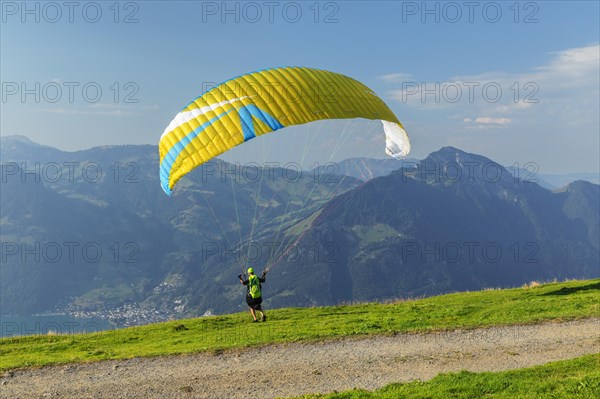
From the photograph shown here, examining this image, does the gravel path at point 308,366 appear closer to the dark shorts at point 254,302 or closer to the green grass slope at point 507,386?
the green grass slope at point 507,386

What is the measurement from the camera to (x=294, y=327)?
81.3 ft

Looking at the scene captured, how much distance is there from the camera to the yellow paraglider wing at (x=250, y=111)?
835 inches

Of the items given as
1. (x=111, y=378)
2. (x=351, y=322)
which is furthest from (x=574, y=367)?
(x=111, y=378)

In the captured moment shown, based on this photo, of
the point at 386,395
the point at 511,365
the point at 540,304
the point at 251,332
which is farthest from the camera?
the point at 540,304

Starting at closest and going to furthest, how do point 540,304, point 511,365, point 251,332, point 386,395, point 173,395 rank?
point 386,395, point 173,395, point 511,365, point 251,332, point 540,304

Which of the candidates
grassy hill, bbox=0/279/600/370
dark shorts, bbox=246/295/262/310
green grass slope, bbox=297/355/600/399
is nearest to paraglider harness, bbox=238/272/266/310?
dark shorts, bbox=246/295/262/310

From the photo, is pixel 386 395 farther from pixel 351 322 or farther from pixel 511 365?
pixel 351 322

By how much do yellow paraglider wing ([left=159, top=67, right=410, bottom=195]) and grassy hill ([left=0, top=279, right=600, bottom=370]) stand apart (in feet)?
23.5

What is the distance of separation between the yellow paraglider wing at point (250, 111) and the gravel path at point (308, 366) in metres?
7.47

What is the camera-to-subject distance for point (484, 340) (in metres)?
20.7

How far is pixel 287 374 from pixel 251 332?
6.85 metres

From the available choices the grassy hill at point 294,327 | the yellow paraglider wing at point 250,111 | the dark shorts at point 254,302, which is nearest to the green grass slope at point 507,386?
the grassy hill at point 294,327

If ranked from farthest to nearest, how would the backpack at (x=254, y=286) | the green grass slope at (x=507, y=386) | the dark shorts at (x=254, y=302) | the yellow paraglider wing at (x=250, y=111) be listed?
the dark shorts at (x=254, y=302) → the backpack at (x=254, y=286) → the yellow paraglider wing at (x=250, y=111) → the green grass slope at (x=507, y=386)

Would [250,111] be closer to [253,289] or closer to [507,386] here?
[253,289]
